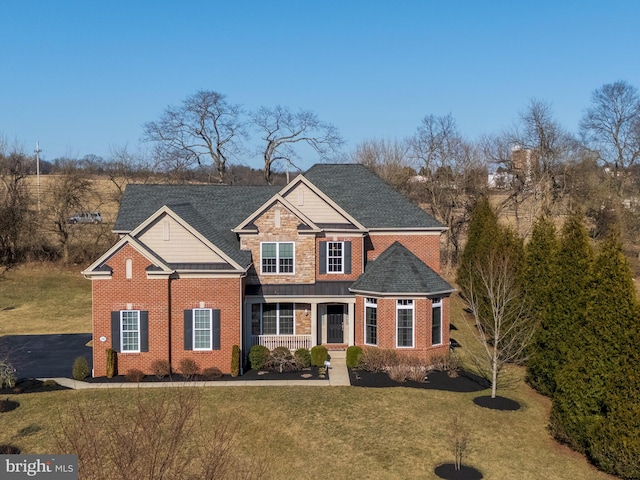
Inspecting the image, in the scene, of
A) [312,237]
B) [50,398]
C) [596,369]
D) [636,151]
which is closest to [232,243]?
[312,237]

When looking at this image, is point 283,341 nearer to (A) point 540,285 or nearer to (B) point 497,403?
(B) point 497,403

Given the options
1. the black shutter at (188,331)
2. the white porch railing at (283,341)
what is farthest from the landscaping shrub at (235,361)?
the white porch railing at (283,341)

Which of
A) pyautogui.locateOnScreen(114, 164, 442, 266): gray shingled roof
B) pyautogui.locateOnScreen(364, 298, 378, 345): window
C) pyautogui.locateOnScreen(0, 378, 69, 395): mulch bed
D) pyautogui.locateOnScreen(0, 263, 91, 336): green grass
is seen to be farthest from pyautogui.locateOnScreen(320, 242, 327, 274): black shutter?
pyautogui.locateOnScreen(0, 263, 91, 336): green grass

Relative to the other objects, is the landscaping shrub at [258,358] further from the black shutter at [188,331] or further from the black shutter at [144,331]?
the black shutter at [144,331]

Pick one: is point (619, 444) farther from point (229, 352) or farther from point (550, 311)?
point (229, 352)

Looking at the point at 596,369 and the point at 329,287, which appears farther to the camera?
the point at 329,287

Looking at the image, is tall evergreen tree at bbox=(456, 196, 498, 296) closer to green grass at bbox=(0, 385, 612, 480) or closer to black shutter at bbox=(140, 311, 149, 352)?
green grass at bbox=(0, 385, 612, 480)
